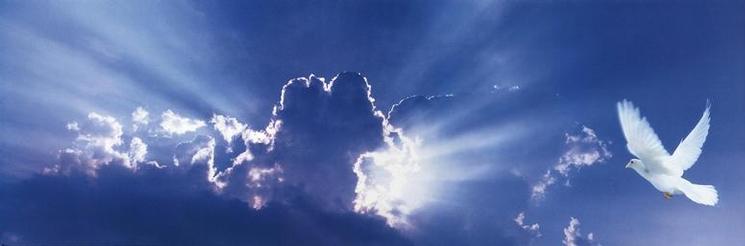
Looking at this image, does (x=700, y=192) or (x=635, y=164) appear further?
(x=635, y=164)

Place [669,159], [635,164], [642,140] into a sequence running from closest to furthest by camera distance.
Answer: [642,140] → [669,159] → [635,164]

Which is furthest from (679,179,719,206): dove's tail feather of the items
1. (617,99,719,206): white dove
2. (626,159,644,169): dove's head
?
(626,159,644,169): dove's head

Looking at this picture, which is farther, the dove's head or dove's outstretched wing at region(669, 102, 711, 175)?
A: the dove's head

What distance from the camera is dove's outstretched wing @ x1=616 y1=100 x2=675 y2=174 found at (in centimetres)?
1033

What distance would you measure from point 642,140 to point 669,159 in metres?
1.77

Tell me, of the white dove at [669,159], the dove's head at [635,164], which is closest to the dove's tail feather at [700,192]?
the white dove at [669,159]

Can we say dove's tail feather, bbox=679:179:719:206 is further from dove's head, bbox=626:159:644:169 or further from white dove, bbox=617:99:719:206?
dove's head, bbox=626:159:644:169

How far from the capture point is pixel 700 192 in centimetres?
1292

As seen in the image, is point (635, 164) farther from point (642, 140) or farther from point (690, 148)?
point (642, 140)

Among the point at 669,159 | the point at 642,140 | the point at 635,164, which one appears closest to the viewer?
the point at 642,140

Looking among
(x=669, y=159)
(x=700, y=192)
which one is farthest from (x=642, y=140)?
(x=700, y=192)

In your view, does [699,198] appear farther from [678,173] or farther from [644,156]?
[644,156]

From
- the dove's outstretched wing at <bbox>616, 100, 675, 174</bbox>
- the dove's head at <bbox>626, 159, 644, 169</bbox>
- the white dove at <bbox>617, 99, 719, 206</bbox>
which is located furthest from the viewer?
the dove's head at <bbox>626, 159, 644, 169</bbox>

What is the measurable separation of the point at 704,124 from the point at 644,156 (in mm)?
1689
